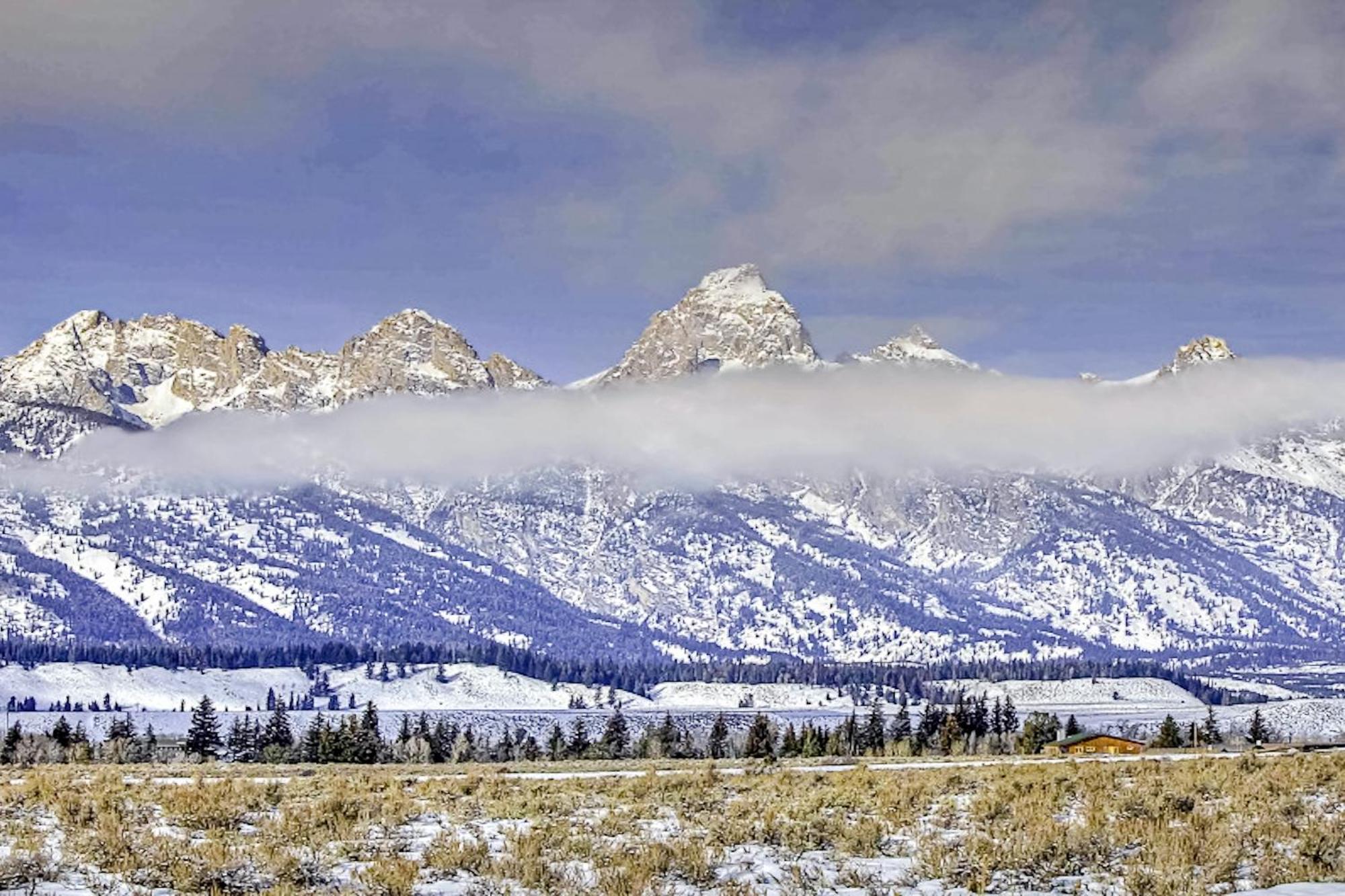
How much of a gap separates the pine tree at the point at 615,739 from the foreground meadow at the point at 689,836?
9676 centimetres

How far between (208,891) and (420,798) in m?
10.2

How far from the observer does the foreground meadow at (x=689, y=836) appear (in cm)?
1636

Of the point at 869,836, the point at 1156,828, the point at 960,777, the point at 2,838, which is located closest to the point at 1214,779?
the point at 960,777

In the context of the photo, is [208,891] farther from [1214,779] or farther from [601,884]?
[1214,779]

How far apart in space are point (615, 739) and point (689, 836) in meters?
110

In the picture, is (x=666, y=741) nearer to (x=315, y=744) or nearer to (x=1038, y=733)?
(x=315, y=744)

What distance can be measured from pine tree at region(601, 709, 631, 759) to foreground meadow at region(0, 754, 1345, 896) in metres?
96.8

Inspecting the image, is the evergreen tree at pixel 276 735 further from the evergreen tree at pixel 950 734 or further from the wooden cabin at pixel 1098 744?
the wooden cabin at pixel 1098 744

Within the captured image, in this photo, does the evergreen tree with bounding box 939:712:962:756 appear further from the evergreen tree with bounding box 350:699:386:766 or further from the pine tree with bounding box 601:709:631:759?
the evergreen tree with bounding box 350:699:386:766

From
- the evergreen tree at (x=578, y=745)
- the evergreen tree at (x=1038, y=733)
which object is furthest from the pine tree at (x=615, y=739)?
the evergreen tree at (x=1038, y=733)

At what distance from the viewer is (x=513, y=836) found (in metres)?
19.8

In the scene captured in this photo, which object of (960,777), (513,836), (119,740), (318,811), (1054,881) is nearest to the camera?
(1054,881)

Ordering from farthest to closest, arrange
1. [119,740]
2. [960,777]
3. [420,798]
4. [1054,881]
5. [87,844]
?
[119,740] → [960,777] → [420,798] → [87,844] → [1054,881]

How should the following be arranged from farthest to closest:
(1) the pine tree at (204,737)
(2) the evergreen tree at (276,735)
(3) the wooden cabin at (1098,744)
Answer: (2) the evergreen tree at (276,735) < (1) the pine tree at (204,737) < (3) the wooden cabin at (1098,744)
